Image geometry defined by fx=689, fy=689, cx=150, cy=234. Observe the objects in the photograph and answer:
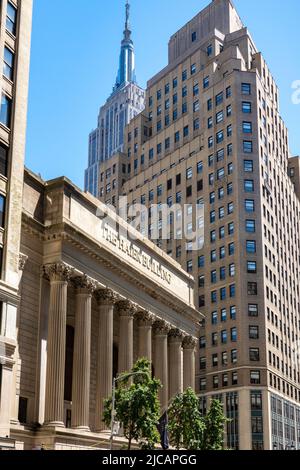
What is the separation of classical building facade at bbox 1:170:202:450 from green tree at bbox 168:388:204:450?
16.0ft

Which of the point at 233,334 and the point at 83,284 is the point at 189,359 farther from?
the point at 83,284

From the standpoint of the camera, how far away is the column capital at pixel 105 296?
59.0m

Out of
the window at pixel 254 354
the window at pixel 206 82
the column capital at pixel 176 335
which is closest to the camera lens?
the column capital at pixel 176 335

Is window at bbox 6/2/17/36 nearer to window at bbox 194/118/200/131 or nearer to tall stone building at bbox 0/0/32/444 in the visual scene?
tall stone building at bbox 0/0/32/444

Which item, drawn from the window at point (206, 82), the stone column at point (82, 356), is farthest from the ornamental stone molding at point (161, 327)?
the window at point (206, 82)

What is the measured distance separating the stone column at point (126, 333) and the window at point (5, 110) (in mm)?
22019

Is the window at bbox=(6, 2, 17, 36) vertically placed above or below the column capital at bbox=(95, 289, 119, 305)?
above

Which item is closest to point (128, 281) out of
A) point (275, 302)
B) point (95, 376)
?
point (95, 376)

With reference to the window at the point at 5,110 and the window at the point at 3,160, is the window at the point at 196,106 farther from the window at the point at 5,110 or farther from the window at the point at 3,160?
the window at the point at 3,160

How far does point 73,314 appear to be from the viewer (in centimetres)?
5888

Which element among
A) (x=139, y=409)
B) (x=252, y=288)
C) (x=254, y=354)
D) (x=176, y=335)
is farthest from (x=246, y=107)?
(x=139, y=409)

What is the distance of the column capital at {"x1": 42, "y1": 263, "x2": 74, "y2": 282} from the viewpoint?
2079 inches

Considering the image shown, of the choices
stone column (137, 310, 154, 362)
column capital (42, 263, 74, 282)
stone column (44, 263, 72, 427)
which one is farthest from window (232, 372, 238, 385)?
column capital (42, 263, 74, 282)

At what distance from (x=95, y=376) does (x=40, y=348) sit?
902cm
